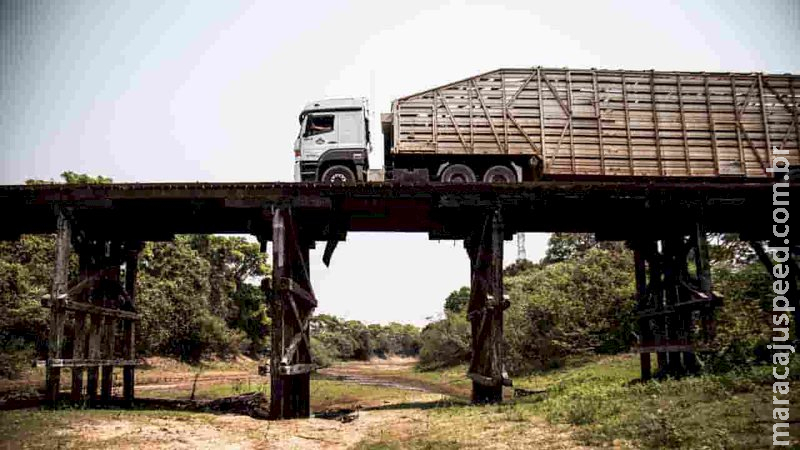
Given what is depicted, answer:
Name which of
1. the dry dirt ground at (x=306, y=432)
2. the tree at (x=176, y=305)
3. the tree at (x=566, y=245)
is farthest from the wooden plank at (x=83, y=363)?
the tree at (x=566, y=245)

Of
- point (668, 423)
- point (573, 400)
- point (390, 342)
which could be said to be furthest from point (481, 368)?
point (390, 342)

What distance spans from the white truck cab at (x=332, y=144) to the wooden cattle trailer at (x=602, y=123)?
3.78 feet

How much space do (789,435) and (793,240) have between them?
11734mm

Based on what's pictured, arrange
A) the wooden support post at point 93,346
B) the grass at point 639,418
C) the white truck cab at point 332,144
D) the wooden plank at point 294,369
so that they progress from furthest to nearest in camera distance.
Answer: the white truck cab at point 332,144, the wooden support post at point 93,346, the wooden plank at point 294,369, the grass at point 639,418

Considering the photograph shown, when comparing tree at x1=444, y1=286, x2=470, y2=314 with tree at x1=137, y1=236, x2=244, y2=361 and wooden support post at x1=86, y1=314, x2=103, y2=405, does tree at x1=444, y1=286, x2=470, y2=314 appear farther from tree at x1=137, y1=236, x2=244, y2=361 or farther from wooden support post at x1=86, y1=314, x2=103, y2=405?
wooden support post at x1=86, y1=314, x2=103, y2=405

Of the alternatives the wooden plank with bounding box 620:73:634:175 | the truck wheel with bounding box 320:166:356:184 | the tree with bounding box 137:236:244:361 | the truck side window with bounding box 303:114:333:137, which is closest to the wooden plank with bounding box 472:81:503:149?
the wooden plank with bounding box 620:73:634:175

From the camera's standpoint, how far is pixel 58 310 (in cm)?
1363

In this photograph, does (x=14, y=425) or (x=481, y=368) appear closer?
(x=14, y=425)

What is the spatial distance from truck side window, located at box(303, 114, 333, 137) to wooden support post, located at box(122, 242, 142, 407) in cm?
640

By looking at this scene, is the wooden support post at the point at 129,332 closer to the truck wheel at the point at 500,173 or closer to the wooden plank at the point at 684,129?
the truck wheel at the point at 500,173

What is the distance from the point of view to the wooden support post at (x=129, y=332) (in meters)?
16.4

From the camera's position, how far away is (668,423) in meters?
8.29

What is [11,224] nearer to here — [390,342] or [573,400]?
[573,400]

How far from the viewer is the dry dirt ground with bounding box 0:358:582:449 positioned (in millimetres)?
9336
